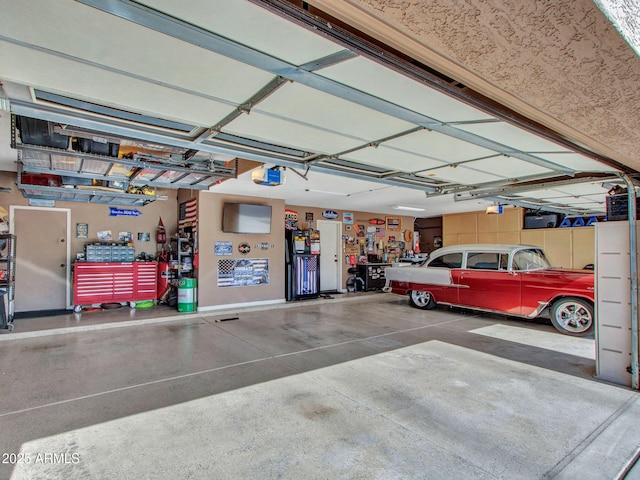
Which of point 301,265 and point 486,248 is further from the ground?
point 486,248

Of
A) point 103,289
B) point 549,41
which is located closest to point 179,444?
point 549,41

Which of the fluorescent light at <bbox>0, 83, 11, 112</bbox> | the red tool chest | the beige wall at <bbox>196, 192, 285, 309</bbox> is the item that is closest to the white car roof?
the beige wall at <bbox>196, 192, 285, 309</bbox>

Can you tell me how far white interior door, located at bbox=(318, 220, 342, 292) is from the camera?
967 cm

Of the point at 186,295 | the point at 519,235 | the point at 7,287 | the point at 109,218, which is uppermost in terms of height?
the point at 109,218

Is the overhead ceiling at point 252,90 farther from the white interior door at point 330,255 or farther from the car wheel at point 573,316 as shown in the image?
the white interior door at point 330,255

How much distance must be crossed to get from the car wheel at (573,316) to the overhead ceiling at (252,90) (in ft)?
8.26

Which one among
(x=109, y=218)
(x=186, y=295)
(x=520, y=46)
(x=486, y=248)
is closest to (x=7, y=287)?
(x=109, y=218)

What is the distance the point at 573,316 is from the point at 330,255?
597 centimetres

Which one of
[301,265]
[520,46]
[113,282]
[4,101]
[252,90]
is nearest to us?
[520,46]

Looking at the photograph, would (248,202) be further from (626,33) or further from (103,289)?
(626,33)

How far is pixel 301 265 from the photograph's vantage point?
27.3 feet

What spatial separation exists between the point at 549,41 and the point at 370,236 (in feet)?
31.2

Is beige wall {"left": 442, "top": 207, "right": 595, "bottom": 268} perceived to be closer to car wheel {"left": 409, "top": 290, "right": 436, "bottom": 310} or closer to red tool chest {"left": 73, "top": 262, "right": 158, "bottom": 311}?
car wheel {"left": 409, "top": 290, "right": 436, "bottom": 310}

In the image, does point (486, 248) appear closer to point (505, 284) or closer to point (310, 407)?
point (505, 284)
